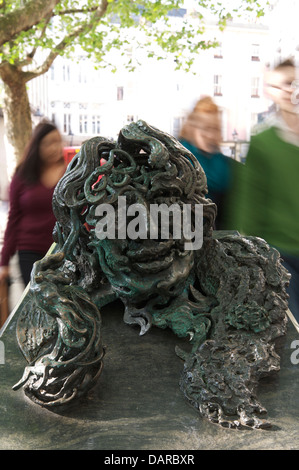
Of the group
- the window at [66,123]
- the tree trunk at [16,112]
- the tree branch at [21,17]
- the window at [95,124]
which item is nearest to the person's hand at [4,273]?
the tree branch at [21,17]

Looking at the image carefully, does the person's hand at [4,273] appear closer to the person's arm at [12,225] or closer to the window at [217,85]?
the person's arm at [12,225]

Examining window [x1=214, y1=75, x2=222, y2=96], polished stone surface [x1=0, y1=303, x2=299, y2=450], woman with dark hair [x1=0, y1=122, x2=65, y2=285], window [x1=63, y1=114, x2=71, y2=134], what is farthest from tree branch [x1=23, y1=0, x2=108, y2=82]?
window [x1=63, y1=114, x2=71, y2=134]

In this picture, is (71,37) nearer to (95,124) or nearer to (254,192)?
(254,192)

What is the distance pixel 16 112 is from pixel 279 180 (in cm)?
683

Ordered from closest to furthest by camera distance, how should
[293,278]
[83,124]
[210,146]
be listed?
[293,278], [210,146], [83,124]

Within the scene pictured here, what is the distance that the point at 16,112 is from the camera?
26.7ft

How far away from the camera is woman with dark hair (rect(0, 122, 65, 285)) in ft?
9.24

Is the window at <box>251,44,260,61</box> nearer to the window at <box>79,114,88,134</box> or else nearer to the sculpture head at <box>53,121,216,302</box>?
the window at <box>79,114,88,134</box>

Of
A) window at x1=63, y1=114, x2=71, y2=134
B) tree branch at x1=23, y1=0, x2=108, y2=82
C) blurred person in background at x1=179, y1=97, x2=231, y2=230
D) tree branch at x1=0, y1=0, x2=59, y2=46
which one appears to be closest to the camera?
blurred person in background at x1=179, y1=97, x2=231, y2=230

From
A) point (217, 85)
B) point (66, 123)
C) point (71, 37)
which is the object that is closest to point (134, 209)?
point (71, 37)

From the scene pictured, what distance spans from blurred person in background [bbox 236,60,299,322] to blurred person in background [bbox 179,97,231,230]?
14.4 inches

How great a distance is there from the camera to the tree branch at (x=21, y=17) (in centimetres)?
588
